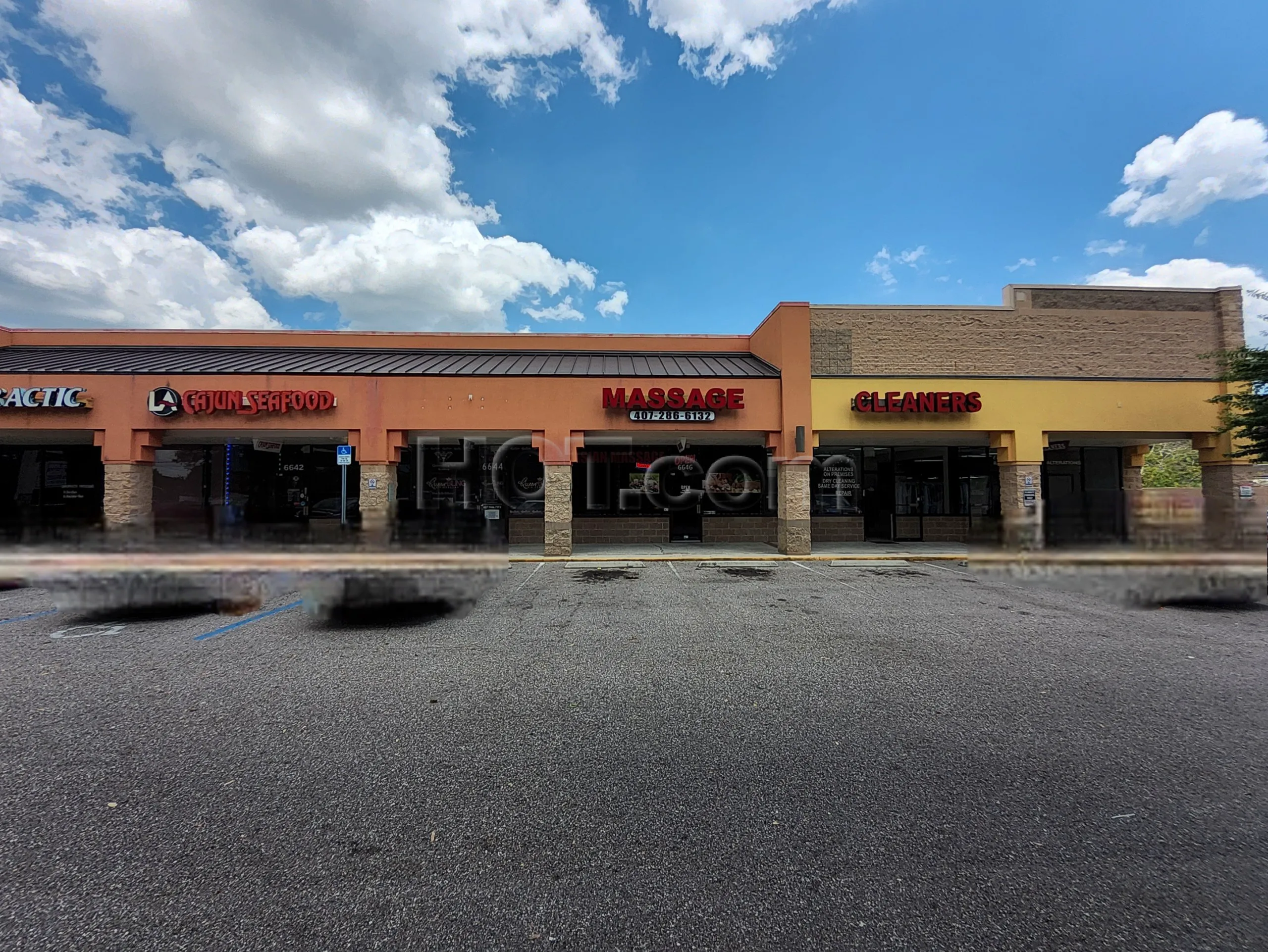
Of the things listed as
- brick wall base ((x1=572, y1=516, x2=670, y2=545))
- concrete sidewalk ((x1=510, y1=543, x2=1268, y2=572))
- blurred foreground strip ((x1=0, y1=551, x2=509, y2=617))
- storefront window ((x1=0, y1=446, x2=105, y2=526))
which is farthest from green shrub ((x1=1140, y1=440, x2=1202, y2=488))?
storefront window ((x1=0, y1=446, x2=105, y2=526))

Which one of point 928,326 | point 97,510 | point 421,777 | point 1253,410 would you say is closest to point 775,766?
point 421,777

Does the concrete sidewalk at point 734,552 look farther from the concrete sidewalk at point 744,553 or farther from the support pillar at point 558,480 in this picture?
the support pillar at point 558,480

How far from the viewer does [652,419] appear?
15.0 m

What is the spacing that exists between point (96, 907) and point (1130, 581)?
701 centimetres

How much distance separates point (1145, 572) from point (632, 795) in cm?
465

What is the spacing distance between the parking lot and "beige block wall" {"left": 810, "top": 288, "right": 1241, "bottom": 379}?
11.0 meters

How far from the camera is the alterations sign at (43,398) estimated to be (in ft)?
45.0

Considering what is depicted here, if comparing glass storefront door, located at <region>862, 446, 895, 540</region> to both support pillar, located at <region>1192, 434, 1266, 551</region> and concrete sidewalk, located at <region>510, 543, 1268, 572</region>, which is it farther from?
support pillar, located at <region>1192, 434, 1266, 551</region>

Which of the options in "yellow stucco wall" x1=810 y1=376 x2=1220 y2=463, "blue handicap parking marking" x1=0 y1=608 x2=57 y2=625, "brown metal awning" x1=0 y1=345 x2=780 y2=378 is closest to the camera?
"blue handicap parking marking" x1=0 y1=608 x2=57 y2=625

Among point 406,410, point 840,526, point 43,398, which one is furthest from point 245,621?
point 840,526

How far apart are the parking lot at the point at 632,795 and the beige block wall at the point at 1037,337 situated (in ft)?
36.2

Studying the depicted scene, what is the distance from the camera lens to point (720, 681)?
5.11 m

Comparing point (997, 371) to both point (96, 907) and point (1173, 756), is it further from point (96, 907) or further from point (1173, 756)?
point (96, 907)

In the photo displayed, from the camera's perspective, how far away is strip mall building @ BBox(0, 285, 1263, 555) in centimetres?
1451
